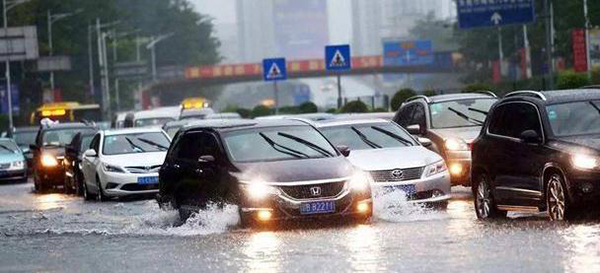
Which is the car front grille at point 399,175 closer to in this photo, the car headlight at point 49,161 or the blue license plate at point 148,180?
the blue license plate at point 148,180

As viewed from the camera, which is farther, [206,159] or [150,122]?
[150,122]

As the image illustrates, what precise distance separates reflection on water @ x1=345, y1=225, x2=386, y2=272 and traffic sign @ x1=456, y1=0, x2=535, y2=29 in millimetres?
30407

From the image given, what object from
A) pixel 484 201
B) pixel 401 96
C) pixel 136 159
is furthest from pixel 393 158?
pixel 401 96

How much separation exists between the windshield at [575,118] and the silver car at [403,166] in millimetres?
2972

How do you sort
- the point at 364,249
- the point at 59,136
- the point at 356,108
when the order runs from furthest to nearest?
the point at 356,108
the point at 59,136
the point at 364,249

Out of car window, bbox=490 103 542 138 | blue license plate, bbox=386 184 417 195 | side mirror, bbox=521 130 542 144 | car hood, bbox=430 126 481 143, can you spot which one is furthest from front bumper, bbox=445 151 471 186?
side mirror, bbox=521 130 542 144

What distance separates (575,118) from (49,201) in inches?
651

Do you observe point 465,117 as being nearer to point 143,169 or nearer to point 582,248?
point 143,169

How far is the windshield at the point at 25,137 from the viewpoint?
176 feet

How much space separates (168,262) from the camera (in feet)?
51.1

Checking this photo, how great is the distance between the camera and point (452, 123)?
28.1 meters

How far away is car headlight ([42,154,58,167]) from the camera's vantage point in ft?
133

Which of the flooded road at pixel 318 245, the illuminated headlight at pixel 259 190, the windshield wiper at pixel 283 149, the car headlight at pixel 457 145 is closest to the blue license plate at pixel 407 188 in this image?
the flooded road at pixel 318 245

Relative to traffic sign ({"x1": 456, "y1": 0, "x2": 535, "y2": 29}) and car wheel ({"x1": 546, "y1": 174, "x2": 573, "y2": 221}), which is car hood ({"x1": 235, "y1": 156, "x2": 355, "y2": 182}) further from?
traffic sign ({"x1": 456, "y1": 0, "x2": 535, "y2": 29})
